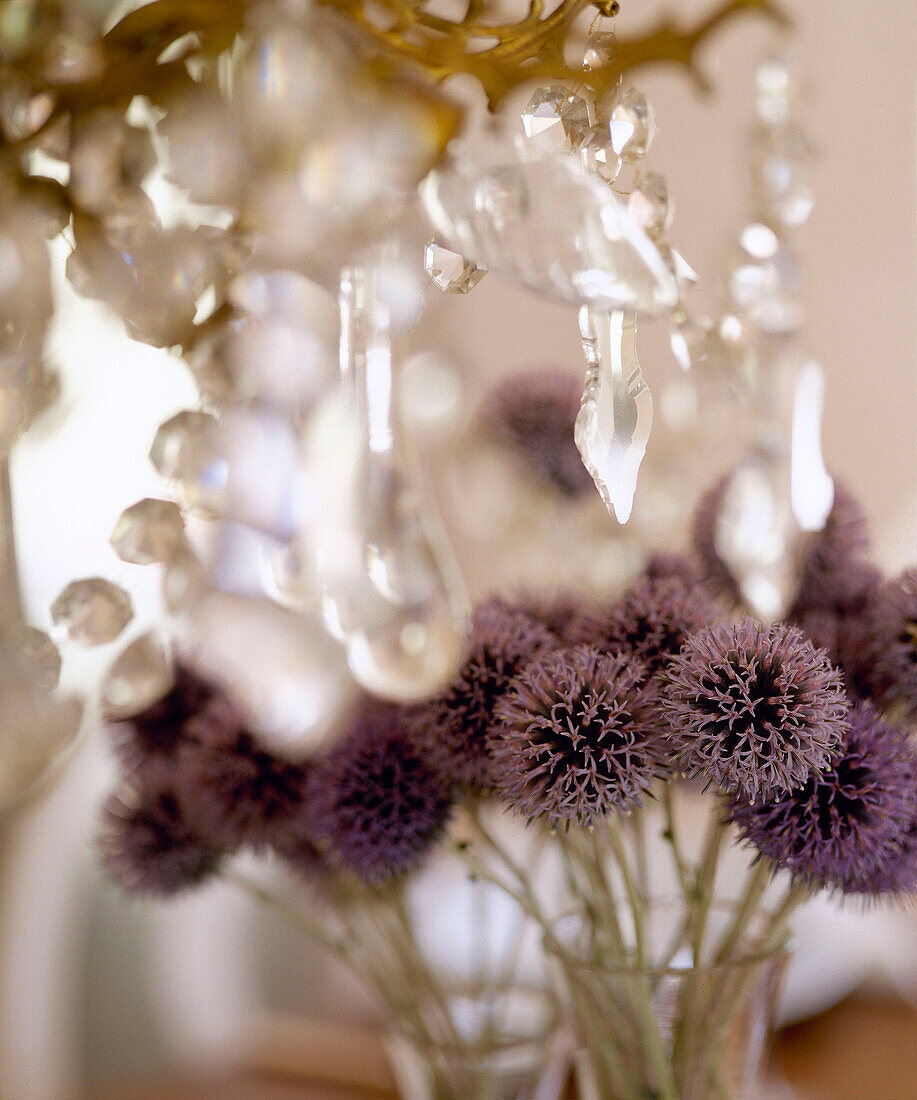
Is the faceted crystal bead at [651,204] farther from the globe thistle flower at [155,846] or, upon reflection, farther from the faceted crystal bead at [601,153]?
the globe thistle flower at [155,846]

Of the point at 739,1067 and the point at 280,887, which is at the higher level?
the point at 739,1067

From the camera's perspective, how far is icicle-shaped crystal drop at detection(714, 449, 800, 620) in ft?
1.15

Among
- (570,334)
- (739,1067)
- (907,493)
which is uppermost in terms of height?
(739,1067)

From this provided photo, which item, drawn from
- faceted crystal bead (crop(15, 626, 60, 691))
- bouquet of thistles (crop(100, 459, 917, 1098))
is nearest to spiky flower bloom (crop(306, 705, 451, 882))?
bouquet of thistles (crop(100, 459, 917, 1098))

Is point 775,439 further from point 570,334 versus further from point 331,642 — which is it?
point 570,334

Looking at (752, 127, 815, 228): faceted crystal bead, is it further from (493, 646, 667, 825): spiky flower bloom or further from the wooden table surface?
the wooden table surface

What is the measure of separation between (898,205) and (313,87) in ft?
2.81

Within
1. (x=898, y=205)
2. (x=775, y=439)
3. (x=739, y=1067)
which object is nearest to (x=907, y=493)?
(x=898, y=205)

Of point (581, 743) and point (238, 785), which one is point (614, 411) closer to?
point (581, 743)

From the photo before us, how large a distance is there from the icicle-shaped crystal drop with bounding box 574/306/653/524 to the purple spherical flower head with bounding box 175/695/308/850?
19 centimetres

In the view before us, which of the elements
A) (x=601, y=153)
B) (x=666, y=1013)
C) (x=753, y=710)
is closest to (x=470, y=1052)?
(x=666, y=1013)

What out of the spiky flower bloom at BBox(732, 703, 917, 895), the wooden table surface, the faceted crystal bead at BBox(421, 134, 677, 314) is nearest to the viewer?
the faceted crystal bead at BBox(421, 134, 677, 314)

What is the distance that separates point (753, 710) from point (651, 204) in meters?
0.12

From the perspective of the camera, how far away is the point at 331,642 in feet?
1.48
